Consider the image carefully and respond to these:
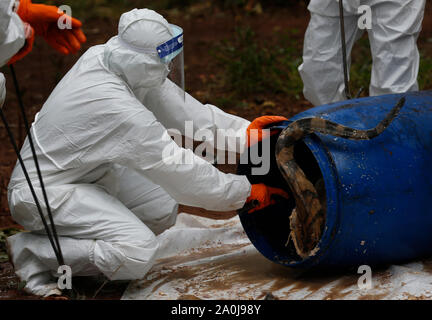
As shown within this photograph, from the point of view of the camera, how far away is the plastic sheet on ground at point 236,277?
2.76 metres

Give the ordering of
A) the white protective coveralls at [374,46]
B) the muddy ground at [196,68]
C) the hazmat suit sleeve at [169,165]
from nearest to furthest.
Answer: the hazmat suit sleeve at [169,165]
the white protective coveralls at [374,46]
the muddy ground at [196,68]

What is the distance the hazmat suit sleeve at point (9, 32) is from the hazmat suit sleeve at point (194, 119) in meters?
0.76

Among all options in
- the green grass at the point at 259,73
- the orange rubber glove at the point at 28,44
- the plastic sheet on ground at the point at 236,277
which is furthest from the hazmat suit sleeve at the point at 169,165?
the green grass at the point at 259,73

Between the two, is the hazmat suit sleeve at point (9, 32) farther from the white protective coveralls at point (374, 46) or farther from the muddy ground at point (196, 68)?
the white protective coveralls at point (374, 46)

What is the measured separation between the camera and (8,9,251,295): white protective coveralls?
284cm

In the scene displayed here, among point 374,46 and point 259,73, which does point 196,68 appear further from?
point 374,46

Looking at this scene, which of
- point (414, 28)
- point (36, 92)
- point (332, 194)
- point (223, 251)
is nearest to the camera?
point (332, 194)

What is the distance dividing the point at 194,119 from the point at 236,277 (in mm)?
724

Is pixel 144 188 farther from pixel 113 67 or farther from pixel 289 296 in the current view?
pixel 289 296

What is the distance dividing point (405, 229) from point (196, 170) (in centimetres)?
81

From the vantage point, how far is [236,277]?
10.0ft

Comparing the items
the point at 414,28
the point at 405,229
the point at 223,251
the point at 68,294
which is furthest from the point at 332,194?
the point at 414,28

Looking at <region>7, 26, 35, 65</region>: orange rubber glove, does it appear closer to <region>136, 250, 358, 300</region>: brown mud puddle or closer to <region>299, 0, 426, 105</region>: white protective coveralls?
<region>136, 250, 358, 300</region>: brown mud puddle

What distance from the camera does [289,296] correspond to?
2803 mm
